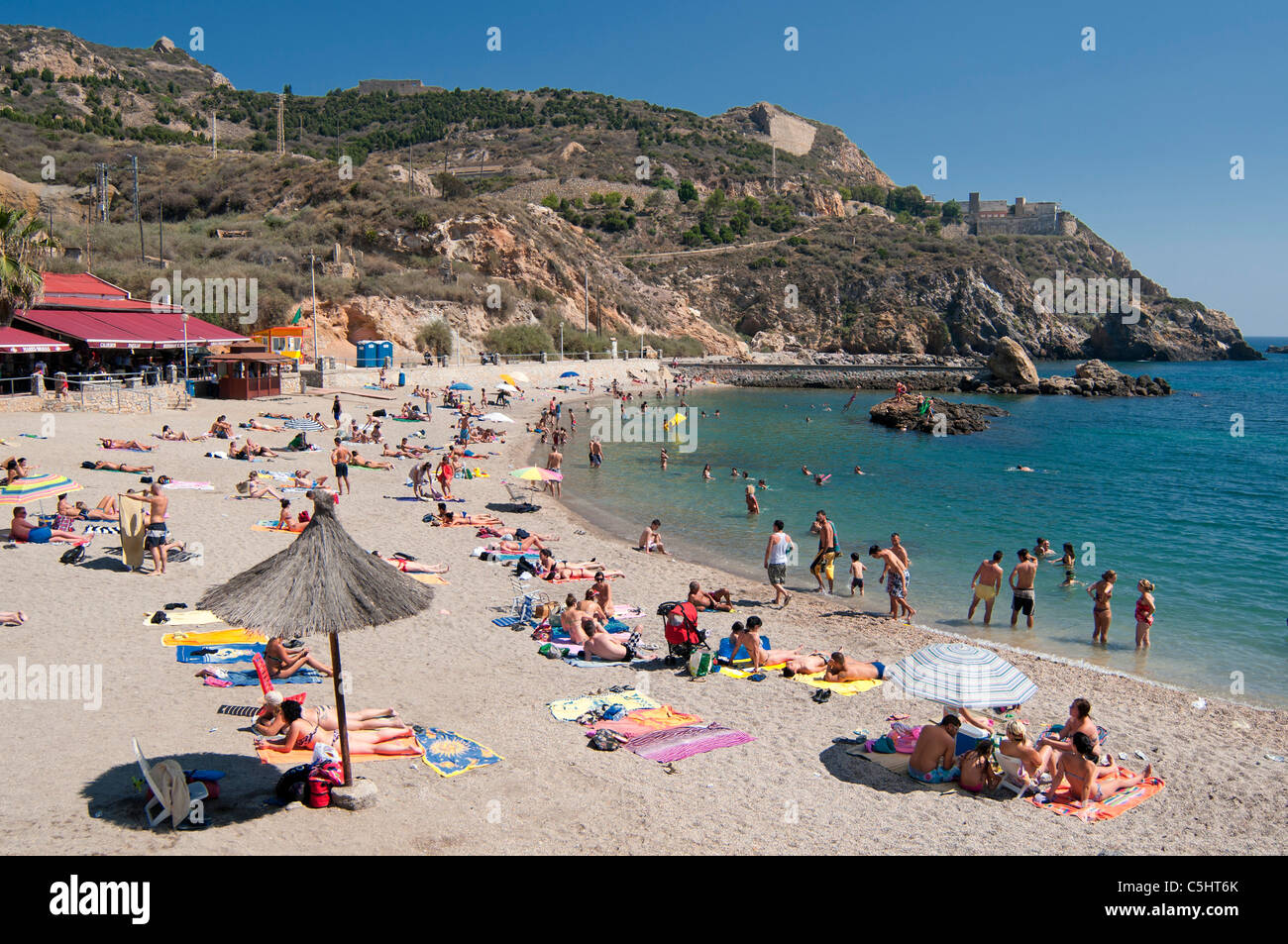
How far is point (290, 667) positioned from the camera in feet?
26.8

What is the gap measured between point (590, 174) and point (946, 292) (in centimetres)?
4804

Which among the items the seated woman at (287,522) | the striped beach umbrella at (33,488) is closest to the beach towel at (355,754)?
the seated woman at (287,522)

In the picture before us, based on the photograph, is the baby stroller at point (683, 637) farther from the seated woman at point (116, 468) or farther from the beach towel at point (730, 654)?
the seated woman at point (116, 468)

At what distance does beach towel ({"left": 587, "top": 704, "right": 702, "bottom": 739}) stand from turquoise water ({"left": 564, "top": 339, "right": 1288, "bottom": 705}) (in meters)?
5.85

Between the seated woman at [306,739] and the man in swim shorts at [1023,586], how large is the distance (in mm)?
9533

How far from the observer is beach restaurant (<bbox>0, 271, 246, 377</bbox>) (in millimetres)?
24094

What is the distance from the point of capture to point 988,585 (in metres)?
12.4

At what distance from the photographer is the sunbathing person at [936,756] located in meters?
7.05

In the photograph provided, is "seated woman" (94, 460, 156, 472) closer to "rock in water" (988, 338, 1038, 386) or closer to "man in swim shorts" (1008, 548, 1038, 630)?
"man in swim shorts" (1008, 548, 1038, 630)

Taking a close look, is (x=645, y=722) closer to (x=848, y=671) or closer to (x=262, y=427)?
(x=848, y=671)

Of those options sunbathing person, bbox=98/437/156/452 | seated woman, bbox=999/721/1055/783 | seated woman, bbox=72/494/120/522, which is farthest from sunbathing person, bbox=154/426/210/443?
seated woman, bbox=999/721/1055/783

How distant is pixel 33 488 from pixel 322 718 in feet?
30.4

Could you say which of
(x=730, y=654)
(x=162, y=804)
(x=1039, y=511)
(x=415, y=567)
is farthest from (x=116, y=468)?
(x=1039, y=511)
